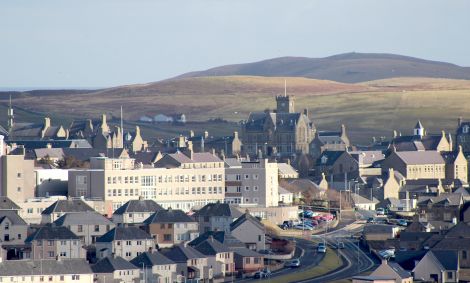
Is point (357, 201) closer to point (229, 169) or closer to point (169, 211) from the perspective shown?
point (229, 169)

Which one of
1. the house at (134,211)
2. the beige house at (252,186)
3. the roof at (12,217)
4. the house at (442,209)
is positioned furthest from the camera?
the beige house at (252,186)

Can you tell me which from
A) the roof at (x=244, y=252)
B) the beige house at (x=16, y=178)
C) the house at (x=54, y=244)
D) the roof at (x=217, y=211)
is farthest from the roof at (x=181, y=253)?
the beige house at (x=16, y=178)

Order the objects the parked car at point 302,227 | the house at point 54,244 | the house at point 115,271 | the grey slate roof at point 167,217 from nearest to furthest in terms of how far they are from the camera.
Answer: the house at point 115,271 < the house at point 54,244 < the grey slate roof at point 167,217 < the parked car at point 302,227

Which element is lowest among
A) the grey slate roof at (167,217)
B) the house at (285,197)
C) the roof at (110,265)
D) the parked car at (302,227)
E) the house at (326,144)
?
the parked car at (302,227)

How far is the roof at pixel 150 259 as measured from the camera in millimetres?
87938

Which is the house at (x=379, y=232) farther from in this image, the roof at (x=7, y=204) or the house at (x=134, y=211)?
the roof at (x=7, y=204)

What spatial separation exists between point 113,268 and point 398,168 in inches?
2328

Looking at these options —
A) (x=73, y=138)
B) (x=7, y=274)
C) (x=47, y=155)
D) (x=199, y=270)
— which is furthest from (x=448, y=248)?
(x=73, y=138)

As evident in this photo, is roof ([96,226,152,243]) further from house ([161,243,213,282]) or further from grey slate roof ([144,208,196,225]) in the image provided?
grey slate roof ([144,208,196,225])

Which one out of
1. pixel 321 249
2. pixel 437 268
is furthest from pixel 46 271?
pixel 321 249

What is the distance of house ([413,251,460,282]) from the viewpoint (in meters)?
90.7

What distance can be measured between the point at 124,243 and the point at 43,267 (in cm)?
926

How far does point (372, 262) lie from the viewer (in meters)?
95.0

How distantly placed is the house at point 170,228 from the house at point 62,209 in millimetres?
3472
